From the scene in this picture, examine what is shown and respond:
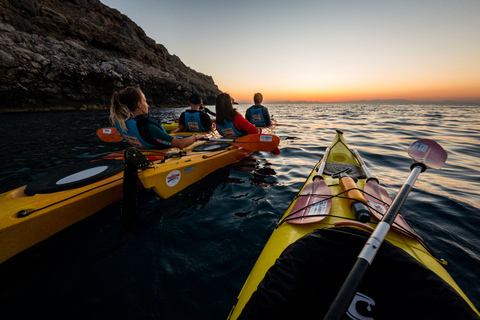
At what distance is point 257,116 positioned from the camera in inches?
297

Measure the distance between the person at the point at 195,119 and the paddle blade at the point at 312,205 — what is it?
4.20 m

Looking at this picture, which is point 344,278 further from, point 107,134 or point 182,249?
point 107,134

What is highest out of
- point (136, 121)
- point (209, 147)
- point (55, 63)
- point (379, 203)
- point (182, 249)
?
point (55, 63)

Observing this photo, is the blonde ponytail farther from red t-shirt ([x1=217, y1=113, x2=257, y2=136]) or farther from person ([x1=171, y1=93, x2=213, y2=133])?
red t-shirt ([x1=217, y1=113, x2=257, y2=136])

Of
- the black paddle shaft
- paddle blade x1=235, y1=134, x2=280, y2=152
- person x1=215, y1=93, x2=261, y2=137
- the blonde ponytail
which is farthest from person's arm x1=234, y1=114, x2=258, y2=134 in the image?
the black paddle shaft

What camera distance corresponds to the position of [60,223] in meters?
2.25

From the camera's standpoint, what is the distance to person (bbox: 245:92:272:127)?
24.5 ft

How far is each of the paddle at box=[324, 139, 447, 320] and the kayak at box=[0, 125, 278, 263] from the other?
263cm

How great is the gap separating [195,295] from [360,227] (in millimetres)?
1632

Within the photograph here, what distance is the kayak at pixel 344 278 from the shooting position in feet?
3.41

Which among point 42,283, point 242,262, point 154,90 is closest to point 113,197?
point 42,283

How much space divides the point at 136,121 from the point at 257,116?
5.02 m

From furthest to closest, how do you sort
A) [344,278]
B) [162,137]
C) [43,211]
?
[162,137] < [43,211] < [344,278]

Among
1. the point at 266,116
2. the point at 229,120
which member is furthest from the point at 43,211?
the point at 266,116
